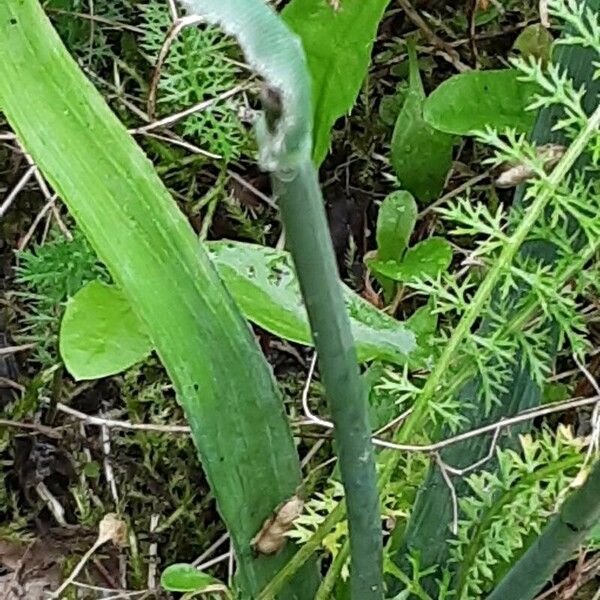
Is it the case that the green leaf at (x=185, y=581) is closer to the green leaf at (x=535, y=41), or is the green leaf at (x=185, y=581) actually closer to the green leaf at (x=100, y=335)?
the green leaf at (x=100, y=335)

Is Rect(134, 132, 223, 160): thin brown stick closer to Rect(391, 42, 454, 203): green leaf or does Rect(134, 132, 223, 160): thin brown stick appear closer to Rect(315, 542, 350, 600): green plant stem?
Rect(391, 42, 454, 203): green leaf

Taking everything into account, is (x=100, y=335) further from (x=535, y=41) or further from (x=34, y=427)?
(x=535, y=41)

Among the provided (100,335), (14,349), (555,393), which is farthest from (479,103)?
(14,349)

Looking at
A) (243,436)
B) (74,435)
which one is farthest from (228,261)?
(74,435)

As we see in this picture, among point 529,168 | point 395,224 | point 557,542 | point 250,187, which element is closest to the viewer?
point 557,542

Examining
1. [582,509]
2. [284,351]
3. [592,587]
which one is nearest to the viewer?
[582,509]

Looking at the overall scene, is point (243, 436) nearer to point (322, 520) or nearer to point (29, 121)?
point (322, 520)

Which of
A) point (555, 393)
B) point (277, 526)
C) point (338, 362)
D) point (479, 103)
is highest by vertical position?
point (338, 362)
